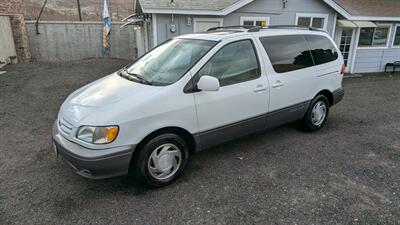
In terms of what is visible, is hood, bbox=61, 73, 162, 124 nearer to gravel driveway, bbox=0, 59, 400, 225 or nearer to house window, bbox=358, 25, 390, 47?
gravel driveway, bbox=0, 59, 400, 225

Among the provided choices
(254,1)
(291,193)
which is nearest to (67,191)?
(291,193)

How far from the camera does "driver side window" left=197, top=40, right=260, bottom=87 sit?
336 cm

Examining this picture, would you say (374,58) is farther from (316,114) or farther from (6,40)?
(6,40)

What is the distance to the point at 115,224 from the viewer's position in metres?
2.57

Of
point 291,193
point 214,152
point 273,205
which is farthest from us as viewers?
point 214,152

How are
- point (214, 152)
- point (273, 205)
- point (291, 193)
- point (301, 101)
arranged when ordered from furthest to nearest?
point (301, 101)
point (214, 152)
point (291, 193)
point (273, 205)

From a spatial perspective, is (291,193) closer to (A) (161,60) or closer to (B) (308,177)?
(B) (308,177)

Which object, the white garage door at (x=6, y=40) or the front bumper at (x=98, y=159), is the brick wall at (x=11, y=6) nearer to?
the white garage door at (x=6, y=40)

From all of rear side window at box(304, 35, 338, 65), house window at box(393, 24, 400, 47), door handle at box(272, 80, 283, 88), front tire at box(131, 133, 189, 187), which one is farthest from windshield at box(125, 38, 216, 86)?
house window at box(393, 24, 400, 47)

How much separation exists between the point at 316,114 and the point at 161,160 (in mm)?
3098

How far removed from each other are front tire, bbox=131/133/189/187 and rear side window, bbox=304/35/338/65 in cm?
284

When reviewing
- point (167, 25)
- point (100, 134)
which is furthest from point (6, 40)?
point (100, 134)

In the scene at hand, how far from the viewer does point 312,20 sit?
10.9 metres

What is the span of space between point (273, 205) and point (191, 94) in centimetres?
152
